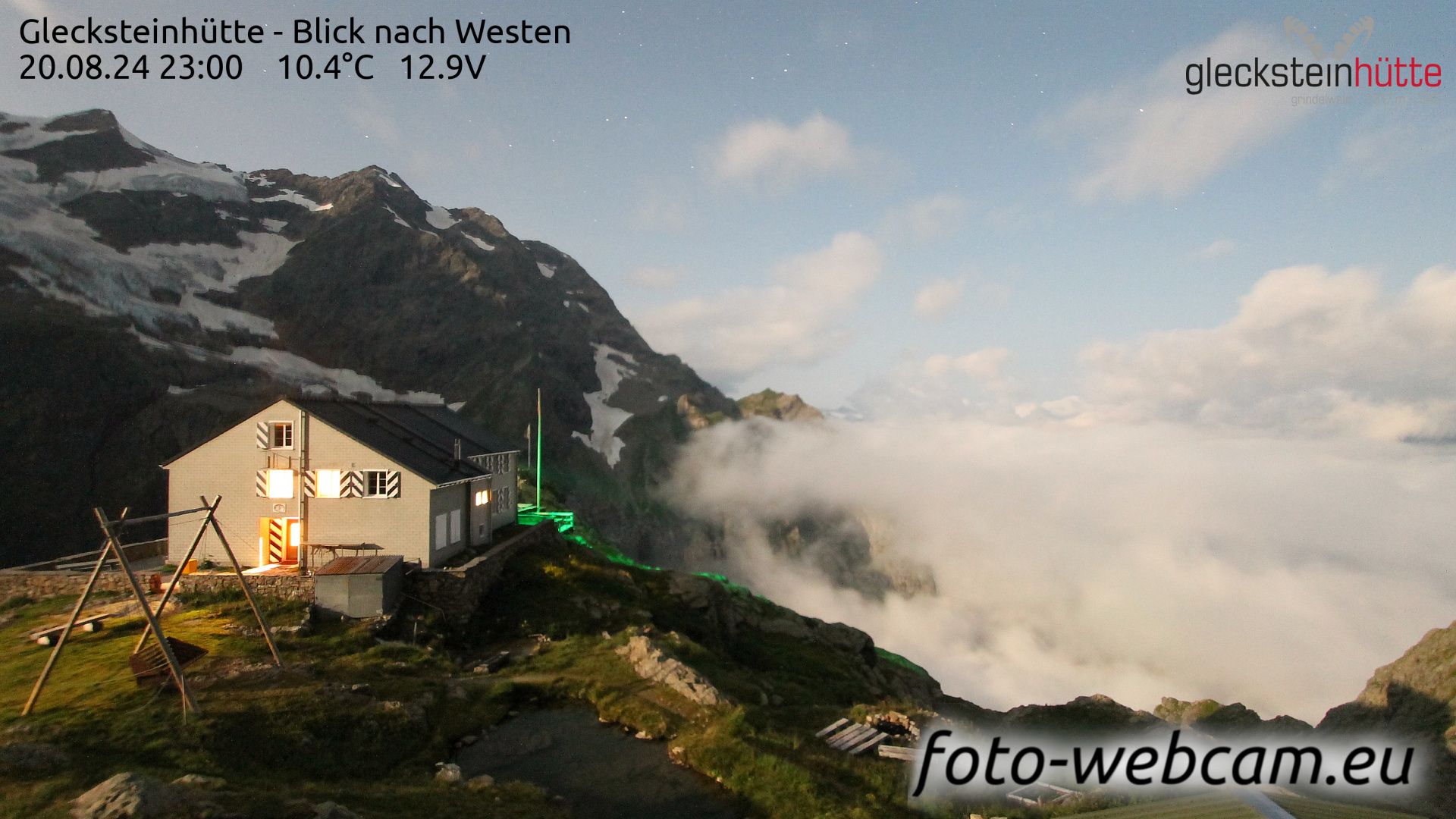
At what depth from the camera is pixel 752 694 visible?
27.2 metres

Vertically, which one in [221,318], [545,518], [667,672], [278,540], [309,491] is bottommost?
[667,672]

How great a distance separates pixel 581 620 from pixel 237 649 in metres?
14.3

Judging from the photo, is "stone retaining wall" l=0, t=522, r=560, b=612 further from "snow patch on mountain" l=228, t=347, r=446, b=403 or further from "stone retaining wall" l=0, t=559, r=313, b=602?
"snow patch on mountain" l=228, t=347, r=446, b=403

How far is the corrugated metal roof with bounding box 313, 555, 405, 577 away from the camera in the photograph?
29828 millimetres

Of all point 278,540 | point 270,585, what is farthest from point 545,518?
point 270,585

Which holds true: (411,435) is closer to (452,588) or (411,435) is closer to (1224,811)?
(452,588)

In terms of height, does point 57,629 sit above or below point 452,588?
below

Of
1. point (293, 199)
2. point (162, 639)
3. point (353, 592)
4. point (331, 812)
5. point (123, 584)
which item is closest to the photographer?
point (331, 812)

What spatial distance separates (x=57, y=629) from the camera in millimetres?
26234

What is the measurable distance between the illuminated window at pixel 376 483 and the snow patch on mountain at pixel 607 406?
11881cm

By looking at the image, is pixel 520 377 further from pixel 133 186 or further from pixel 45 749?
pixel 45 749

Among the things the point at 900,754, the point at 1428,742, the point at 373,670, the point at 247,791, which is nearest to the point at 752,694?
the point at 900,754

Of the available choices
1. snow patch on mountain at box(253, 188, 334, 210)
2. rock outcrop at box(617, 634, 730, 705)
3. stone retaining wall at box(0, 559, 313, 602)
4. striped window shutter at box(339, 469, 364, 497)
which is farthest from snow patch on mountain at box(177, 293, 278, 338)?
rock outcrop at box(617, 634, 730, 705)

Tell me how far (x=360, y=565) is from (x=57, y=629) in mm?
10490
